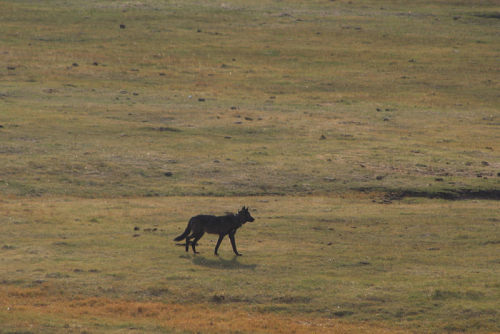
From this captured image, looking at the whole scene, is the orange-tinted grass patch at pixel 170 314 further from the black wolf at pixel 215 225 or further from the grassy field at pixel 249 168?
the black wolf at pixel 215 225

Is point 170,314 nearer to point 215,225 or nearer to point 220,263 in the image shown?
point 220,263

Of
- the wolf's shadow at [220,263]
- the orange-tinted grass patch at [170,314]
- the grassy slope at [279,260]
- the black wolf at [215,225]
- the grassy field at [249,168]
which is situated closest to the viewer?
the orange-tinted grass patch at [170,314]

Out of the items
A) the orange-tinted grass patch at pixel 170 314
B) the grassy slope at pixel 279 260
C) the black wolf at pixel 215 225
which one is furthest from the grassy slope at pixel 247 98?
the orange-tinted grass patch at pixel 170 314

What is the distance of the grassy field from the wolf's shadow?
3.9 inches

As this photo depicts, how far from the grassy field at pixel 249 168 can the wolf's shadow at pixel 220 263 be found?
10 cm

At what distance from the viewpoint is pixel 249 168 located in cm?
4559

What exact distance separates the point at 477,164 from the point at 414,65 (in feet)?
111

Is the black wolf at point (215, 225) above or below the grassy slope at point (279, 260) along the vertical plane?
above

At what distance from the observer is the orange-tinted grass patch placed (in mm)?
23000

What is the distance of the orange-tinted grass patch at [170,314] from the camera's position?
2300 centimetres

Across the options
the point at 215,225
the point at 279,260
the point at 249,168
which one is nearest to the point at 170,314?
the point at 215,225

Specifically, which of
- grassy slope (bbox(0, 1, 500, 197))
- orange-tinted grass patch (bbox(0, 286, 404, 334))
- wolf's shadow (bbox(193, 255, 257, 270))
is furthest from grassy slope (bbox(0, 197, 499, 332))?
grassy slope (bbox(0, 1, 500, 197))

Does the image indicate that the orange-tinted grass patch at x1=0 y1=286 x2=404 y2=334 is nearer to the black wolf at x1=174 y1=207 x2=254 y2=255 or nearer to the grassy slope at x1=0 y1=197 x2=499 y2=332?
the grassy slope at x1=0 y1=197 x2=499 y2=332

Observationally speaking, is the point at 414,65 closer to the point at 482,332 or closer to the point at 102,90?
the point at 102,90
